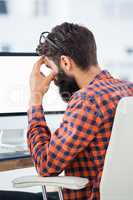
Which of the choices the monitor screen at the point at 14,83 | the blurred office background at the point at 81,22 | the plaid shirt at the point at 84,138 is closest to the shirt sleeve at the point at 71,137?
the plaid shirt at the point at 84,138

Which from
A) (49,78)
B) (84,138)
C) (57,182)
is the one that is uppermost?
(49,78)

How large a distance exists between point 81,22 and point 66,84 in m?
1.63

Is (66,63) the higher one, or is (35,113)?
(66,63)

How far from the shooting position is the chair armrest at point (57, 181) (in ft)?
4.16

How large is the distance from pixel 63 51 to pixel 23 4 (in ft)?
5.28

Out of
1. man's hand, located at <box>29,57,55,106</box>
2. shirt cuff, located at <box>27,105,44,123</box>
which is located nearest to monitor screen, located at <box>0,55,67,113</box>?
man's hand, located at <box>29,57,55,106</box>

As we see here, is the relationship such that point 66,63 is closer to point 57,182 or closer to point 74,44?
point 74,44

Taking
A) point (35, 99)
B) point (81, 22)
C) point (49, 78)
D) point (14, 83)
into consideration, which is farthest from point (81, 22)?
point (35, 99)

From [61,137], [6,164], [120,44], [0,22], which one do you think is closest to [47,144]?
[61,137]

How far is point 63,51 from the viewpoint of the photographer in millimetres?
1444

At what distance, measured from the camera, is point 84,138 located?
4.27 feet

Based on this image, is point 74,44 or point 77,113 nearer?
point 77,113

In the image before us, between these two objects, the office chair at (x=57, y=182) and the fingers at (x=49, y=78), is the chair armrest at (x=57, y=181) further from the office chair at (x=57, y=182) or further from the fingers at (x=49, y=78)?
the fingers at (x=49, y=78)

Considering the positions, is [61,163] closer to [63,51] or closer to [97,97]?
[97,97]
